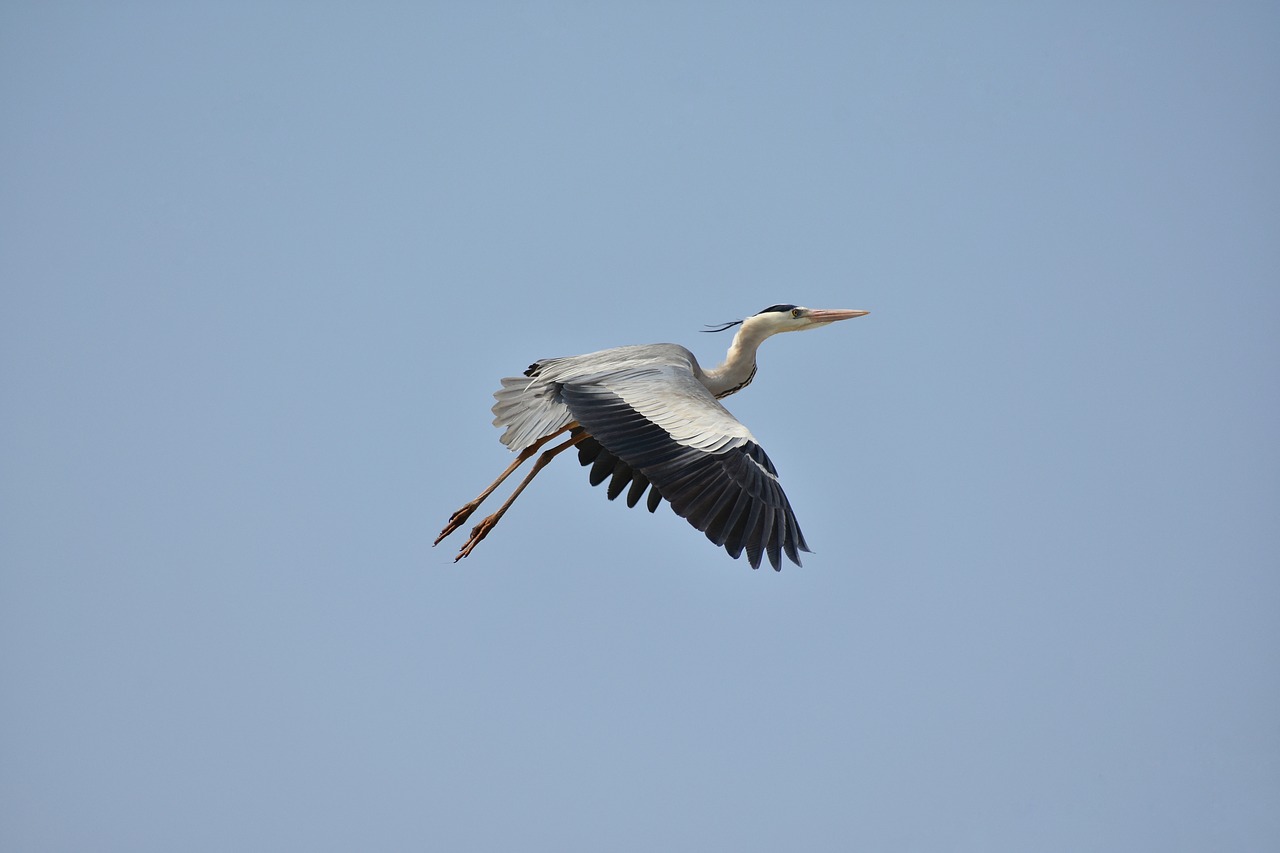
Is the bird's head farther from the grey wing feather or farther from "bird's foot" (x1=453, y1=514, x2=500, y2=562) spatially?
"bird's foot" (x1=453, y1=514, x2=500, y2=562)

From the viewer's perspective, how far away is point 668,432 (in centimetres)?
1027

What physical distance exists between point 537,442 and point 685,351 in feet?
5.89

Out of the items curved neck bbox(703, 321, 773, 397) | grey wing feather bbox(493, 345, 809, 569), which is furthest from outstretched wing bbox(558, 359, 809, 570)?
curved neck bbox(703, 321, 773, 397)

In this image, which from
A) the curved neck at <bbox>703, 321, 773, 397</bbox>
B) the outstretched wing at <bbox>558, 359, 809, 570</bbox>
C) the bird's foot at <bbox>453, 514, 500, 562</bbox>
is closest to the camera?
the outstretched wing at <bbox>558, 359, 809, 570</bbox>

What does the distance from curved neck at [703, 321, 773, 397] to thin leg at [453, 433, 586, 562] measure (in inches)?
55.9

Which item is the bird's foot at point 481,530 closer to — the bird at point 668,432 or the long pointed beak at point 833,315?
the bird at point 668,432

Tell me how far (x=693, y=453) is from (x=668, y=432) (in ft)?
1.29

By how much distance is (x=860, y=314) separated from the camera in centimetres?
1376

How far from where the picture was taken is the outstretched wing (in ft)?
31.0

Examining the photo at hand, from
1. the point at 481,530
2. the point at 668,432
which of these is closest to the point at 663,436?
the point at 668,432

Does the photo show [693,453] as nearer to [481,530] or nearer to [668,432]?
[668,432]

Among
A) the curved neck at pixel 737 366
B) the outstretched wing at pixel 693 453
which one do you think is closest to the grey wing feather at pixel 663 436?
the outstretched wing at pixel 693 453

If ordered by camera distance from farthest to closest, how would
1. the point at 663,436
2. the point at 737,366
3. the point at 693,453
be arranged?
the point at 737,366
the point at 663,436
the point at 693,453

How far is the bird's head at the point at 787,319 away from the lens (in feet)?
43.6
